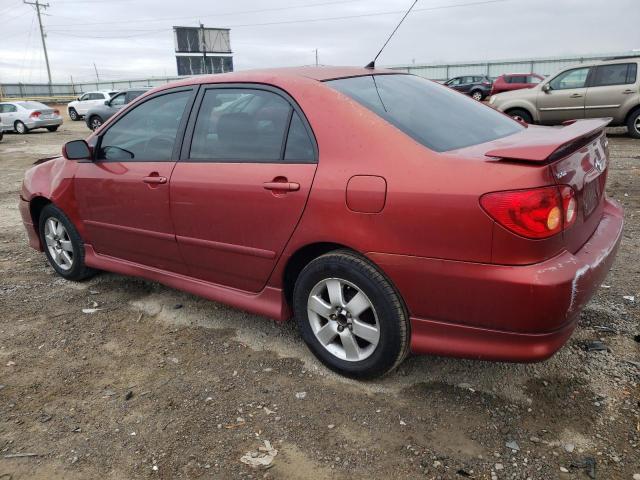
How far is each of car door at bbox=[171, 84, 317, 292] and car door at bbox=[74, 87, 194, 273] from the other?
0.44 feet

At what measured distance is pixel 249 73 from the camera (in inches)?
122

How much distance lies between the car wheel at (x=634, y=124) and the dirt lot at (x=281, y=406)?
912 centimetres

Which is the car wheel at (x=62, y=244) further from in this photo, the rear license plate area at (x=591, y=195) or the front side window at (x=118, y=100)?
the front side window at (x=118, y=100)

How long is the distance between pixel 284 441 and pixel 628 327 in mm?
2213

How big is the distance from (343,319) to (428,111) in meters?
1.18

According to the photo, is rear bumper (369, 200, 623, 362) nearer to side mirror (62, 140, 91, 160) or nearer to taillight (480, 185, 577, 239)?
taillight (480, 185, 577, 239)

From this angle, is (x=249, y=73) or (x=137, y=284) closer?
(x=249, y=73)

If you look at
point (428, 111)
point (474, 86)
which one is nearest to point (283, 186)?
point (428, 111)

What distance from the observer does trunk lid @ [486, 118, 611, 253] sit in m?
2.08

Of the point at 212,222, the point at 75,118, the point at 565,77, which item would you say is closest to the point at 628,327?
the point at 212,222

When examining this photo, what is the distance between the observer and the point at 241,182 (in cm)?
281

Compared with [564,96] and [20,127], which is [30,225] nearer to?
[564,96]

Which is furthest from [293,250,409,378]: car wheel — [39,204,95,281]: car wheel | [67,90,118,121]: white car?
[67,90,118,121]: white car

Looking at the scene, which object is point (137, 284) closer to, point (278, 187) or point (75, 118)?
point (278, 187)
